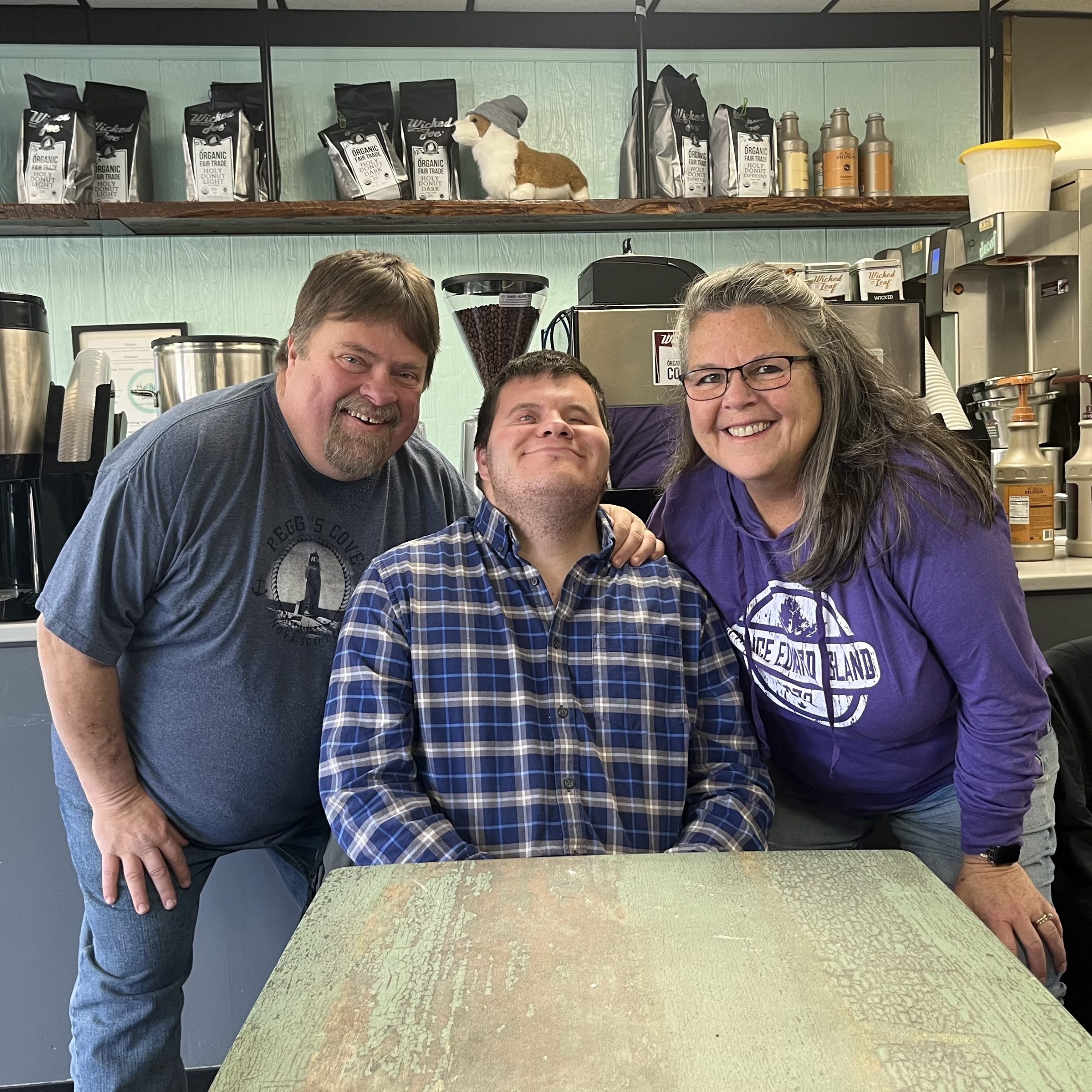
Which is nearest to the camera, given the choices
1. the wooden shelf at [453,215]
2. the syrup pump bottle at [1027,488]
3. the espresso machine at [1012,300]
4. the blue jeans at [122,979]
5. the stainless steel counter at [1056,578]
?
the blue jeans at [122,979]

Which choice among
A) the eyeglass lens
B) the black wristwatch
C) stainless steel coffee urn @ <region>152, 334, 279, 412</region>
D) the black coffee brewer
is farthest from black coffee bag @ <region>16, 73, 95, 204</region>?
the black wristwatch

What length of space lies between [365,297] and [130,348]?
106 inches

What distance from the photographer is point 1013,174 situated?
10.9 feet

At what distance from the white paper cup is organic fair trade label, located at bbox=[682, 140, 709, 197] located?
863mm

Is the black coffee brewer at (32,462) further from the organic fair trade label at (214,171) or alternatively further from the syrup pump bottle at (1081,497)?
the syrup pump bottle at (1081,497)

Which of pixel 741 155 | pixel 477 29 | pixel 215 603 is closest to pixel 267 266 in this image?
pixel 477 29

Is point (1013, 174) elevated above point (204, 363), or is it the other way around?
point (1013, 174)

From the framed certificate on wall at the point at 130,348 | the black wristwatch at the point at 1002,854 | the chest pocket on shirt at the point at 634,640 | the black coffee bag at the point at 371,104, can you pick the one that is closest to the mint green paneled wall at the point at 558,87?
the black coffee bag at the point at 371,104

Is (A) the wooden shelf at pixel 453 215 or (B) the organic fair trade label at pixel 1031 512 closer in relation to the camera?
(B) the organic fair trade label at pixel 1031 512

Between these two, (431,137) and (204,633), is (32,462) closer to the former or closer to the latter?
(204,633)

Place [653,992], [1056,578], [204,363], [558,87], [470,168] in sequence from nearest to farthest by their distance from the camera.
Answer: [653,992]
[1056,578]
[204,363]
[470,168]
[558,87]

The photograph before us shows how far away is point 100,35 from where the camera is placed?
3.86m

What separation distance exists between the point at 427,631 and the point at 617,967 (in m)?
0.71

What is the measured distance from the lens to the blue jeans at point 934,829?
5.12ft
